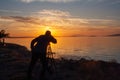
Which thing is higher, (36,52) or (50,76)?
(36,52)

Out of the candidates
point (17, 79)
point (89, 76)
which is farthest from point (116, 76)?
point (17, 79)

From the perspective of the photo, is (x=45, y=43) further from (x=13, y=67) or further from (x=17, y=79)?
(x=13, y=67)

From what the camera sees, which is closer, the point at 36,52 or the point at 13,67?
the point at 36,52

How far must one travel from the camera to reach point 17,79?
586 inches

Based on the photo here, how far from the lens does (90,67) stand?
18078mm

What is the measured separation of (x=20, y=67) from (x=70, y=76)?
4.39m

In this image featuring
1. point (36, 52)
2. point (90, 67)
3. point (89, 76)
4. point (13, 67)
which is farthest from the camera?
point (13, 67)

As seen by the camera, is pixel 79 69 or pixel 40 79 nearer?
pixel 40 79

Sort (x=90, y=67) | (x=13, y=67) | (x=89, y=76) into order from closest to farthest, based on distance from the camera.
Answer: (x=89, y=76) < (x=90, y=67) < (x=13, y=67)

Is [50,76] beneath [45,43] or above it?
beneath

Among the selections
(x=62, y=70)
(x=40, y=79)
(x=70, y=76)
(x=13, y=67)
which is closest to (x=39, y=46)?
(x=40, y=79)

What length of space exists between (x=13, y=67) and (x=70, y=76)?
4731 mm

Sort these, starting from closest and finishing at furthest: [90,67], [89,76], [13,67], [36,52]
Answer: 1. [36,52]
2. [89,76]
3. [90,67]
4. [13,67]

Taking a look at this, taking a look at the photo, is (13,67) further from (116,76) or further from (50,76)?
(116,76)
